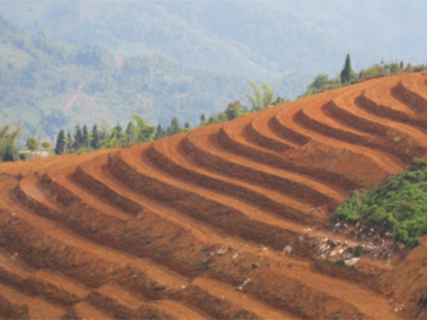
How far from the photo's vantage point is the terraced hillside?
44.5ft

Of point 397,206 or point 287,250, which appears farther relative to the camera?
point 287,250

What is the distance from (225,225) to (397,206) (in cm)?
514

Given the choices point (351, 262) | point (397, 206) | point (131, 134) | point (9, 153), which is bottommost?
point (351, 262)

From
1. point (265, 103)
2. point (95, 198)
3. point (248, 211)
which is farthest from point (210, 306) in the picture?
point (265, 103)

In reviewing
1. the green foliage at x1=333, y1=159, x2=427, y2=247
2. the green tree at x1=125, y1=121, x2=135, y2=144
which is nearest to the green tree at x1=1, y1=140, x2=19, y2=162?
the green tree at x1=125, y1=121, x2=135, y2=144

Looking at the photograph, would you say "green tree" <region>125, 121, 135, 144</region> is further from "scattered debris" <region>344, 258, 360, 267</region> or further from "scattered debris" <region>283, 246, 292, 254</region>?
"scattered debris" <region>344, 258, 360, 267</region>

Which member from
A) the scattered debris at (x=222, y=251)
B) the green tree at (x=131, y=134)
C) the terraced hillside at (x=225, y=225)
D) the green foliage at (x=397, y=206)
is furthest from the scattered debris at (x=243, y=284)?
the green tree at (x=131, y=134)

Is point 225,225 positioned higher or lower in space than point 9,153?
lower

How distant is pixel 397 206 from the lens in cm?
1497

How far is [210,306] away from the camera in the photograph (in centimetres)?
1399

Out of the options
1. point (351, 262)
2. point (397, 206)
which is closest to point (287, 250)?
point (351, 262)

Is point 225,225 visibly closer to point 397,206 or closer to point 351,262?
point 351,262

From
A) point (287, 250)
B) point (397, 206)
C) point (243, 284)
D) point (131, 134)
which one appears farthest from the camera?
point (131, 134)

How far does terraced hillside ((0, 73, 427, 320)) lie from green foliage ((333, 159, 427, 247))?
0.51 metres
